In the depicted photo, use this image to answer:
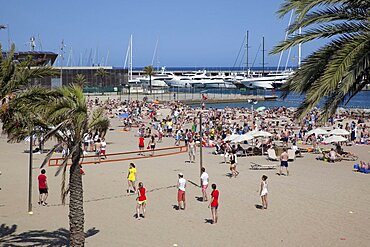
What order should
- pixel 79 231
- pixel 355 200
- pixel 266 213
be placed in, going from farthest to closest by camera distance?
pixel 355 200 → pixel 266 213 → pixel 79 231

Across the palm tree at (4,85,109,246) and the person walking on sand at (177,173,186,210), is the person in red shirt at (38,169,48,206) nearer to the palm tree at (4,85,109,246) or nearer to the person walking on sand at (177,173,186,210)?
the person walking on sand at (177,173,186,210)

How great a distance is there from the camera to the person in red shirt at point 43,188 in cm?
1500

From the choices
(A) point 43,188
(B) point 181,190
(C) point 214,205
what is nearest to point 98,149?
(A) point 43,188

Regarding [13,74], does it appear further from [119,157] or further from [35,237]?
[119,157]

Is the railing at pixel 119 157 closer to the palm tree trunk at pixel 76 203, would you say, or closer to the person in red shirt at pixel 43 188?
the person in red shirt at pixel 43 188

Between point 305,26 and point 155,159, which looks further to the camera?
point 155,159

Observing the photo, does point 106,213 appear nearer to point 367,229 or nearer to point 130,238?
point 130,238

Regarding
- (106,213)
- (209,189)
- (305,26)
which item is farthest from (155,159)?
(305,26)

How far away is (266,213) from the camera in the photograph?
567 inches

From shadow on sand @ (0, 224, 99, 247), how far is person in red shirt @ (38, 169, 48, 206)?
2.18m

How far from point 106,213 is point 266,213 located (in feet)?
14.8

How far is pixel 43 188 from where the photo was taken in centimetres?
1515

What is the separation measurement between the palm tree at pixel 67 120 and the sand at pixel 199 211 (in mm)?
1798

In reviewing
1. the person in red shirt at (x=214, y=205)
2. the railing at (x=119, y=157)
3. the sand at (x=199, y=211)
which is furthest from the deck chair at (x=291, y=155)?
the person in red shirt at (x=214, y=205)
